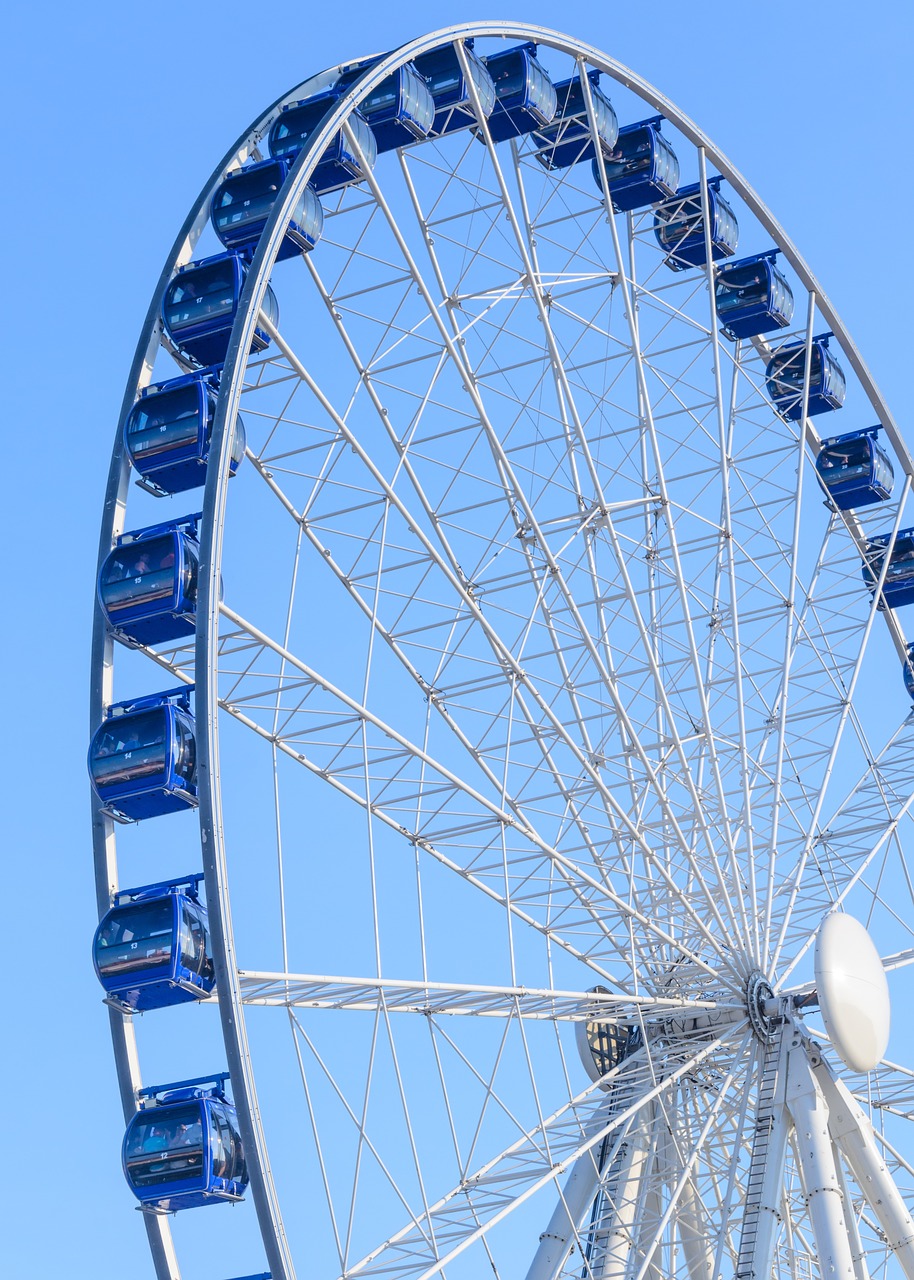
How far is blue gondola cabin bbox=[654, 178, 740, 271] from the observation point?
A: 32.8 metres

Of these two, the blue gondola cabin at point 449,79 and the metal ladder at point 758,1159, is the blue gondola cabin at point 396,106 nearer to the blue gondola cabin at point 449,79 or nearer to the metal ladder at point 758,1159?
the blue gondola cabin at point 449,79

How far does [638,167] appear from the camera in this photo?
3173 centimetres

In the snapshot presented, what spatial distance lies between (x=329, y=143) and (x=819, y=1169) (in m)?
12.7

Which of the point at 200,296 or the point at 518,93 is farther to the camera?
the point at 518,93

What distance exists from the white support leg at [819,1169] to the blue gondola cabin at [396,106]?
1173cm

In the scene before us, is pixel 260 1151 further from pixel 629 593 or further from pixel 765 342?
pixel 765 342

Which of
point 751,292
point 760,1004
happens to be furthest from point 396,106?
point 760,1004

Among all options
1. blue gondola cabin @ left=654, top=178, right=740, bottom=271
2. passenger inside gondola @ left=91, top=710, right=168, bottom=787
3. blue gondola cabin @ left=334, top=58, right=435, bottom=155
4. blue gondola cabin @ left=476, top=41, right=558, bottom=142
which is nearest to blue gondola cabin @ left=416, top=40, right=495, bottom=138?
blue gondola cabin @ left=334, top=58, right=435, bottom=155

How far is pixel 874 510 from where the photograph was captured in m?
36.6

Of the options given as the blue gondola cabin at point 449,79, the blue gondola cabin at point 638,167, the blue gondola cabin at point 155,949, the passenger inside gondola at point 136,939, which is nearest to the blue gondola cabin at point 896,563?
the blue gondola cabin at point 638,167

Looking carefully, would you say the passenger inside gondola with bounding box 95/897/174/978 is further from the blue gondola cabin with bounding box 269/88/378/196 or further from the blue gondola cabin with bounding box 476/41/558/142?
the blue gondola cabin with bounding box 476/41/558/142

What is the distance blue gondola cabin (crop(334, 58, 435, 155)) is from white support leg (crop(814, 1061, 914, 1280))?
39.5 feet

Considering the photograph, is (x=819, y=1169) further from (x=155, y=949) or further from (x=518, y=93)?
(x=518, y=93)

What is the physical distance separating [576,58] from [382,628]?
774 centimetres
